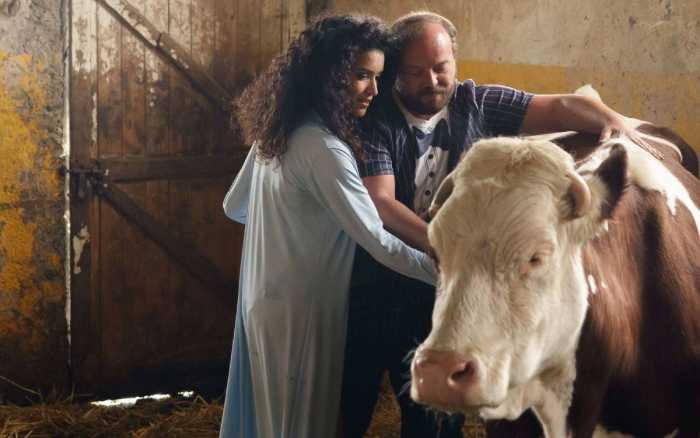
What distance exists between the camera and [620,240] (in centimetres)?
287

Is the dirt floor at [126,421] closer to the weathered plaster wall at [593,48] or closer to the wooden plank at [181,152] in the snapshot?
the wooden plank at [181,152]

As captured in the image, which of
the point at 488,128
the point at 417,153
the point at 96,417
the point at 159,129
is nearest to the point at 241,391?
the point at 417,153

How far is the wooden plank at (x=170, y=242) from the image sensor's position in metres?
5.12

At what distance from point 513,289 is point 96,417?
10.2 ft

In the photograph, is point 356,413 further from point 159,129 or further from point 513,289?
point 159,129

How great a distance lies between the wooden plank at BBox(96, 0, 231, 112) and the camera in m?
4.98

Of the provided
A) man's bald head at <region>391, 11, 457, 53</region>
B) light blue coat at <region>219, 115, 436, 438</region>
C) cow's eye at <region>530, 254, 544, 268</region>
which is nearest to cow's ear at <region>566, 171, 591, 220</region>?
cow's eye at <region>530, 254, 544, 268</region>

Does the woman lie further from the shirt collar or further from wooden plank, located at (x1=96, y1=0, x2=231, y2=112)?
wooden plank, located at (x1=96, y1=0, x2=231, y2=112)

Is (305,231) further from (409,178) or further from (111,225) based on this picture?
(111,225)

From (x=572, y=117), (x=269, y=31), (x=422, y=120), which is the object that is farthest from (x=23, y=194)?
(x=572, y=117)

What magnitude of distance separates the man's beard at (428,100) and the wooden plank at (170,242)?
2060 millimetres

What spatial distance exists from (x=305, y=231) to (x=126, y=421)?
2.19 metres

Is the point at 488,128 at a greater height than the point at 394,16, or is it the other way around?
the point at 394,16

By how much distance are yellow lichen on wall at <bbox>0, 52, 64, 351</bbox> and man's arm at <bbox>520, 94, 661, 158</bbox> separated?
2.41m
